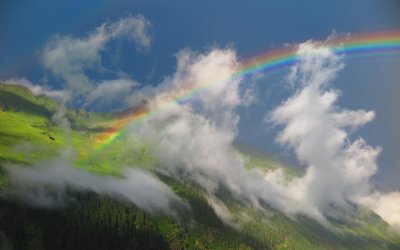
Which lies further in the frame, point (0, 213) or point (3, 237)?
point (0, 213)

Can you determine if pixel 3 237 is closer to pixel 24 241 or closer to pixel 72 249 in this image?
pixel 24 241

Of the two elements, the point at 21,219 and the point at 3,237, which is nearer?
the point at 3,237

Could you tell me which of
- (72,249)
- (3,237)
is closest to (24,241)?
(3,237)

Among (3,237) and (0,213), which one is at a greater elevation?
(0,213)

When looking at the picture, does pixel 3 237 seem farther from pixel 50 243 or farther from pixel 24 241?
pixel 50 243

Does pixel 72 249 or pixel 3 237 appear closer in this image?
pixel 3 237

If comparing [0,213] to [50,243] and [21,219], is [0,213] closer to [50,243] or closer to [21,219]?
[21,219]

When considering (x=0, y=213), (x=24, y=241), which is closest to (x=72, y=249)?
(x=24, y=241)

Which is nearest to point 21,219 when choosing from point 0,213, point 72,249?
point 0,213
